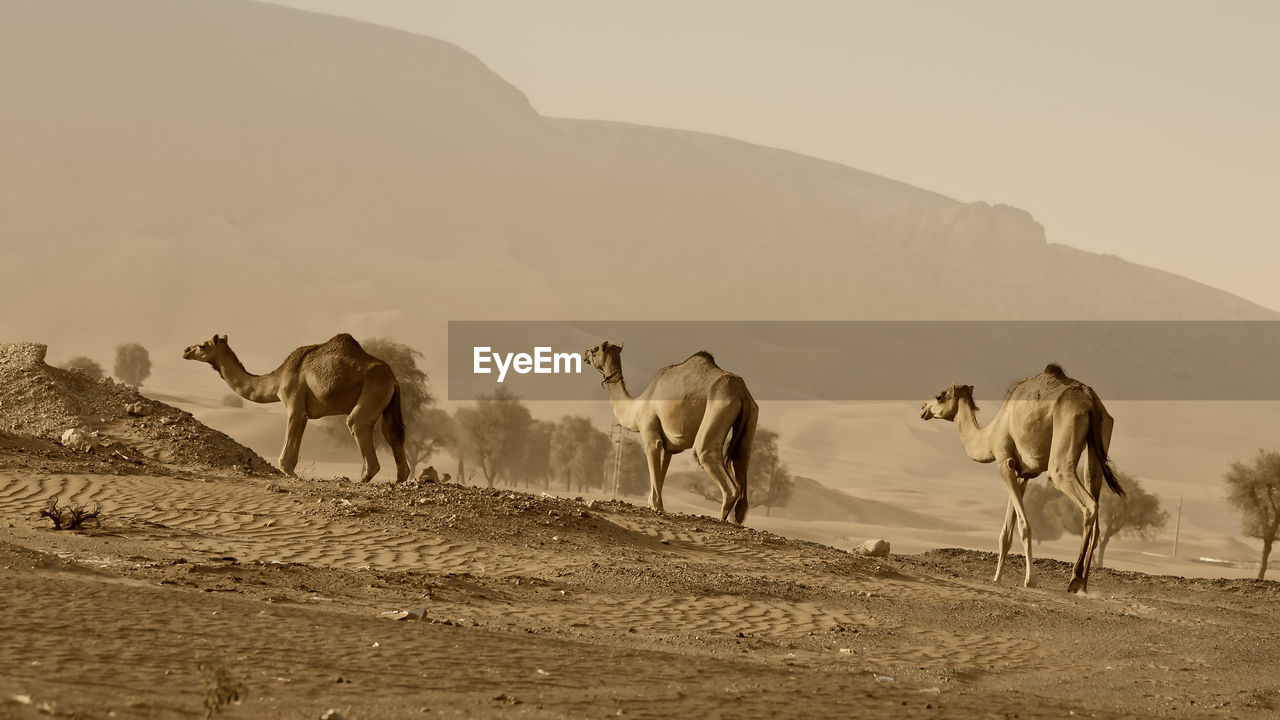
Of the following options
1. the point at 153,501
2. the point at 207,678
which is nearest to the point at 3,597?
the point at 207,678

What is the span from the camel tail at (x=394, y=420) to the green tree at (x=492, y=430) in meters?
50.0

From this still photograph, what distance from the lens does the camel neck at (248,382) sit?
873 inches

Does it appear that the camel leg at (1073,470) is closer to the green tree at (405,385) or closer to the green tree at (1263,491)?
the green tree at (1263,491)

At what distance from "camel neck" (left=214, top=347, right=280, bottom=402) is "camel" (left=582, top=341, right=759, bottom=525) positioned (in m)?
5.65

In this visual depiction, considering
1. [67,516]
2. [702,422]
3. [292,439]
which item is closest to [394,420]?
[292,439]

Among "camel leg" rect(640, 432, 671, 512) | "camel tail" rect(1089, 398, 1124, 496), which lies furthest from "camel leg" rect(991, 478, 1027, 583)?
"camel leg" rect(640, 432, 671, 512)

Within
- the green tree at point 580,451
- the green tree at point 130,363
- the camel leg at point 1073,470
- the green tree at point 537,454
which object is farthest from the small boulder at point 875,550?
the green tree at point 130,363

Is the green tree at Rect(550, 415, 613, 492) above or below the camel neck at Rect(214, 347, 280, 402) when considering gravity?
below

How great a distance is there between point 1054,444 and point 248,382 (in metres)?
13.0

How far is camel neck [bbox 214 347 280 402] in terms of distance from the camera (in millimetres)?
22172

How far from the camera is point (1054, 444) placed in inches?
770

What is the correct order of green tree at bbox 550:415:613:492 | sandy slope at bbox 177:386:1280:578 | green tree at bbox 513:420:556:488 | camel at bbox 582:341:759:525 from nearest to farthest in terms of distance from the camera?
camel at bbox 582:341:759:525 < sandy slope at bbox 177:386:1280:578 < green tree at bbox 513:420:556:488 < green tree at bbox 550:415:613:492

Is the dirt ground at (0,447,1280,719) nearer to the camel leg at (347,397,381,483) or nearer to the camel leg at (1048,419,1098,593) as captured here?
the camel leg at (1048,419,1098,593)

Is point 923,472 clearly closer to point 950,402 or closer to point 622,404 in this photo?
point 950,402
